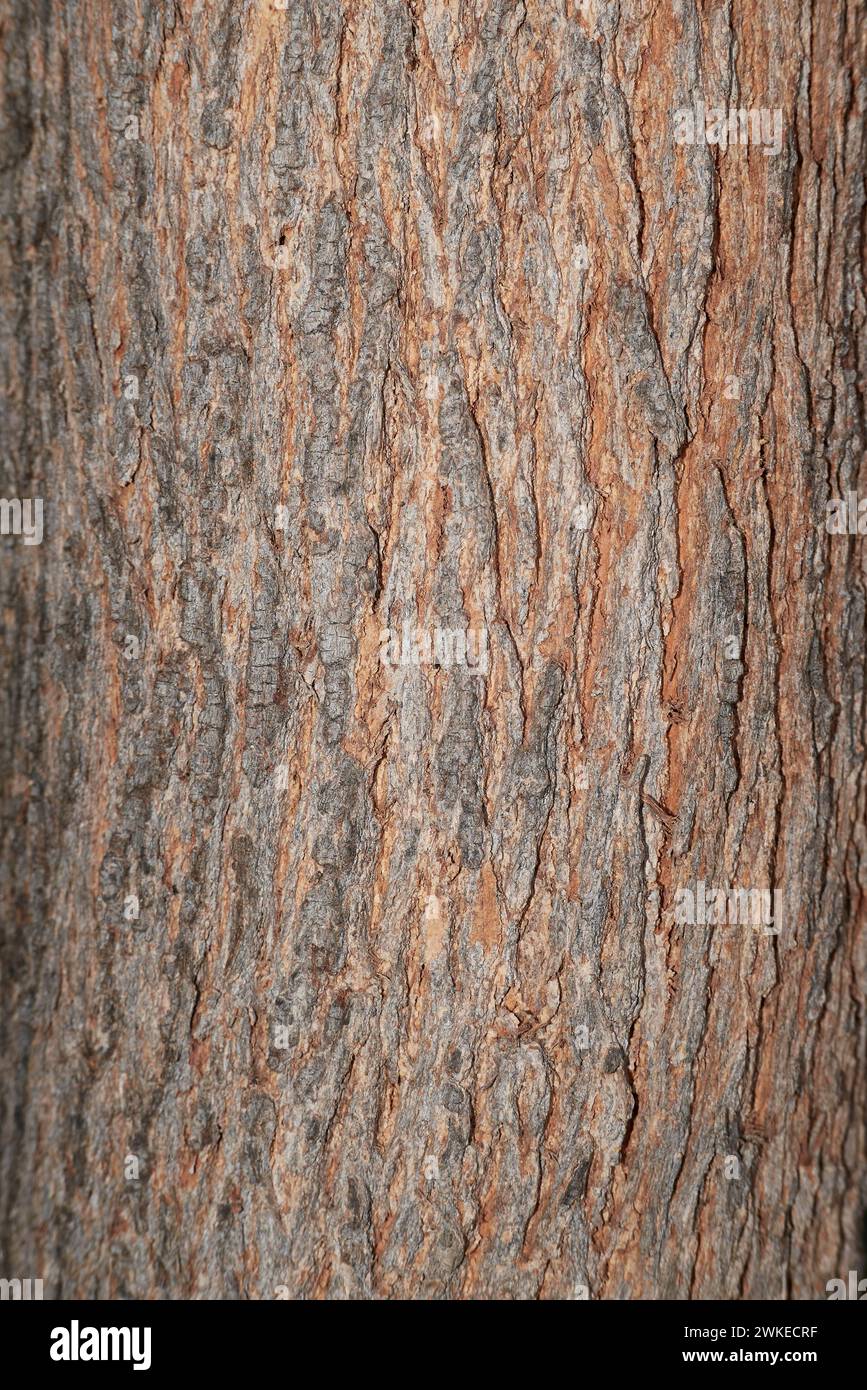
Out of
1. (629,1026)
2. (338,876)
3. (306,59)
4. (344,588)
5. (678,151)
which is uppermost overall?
(306,59)

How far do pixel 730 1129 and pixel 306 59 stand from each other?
151 centimetres

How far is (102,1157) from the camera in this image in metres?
1.37

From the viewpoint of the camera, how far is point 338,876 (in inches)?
53.4

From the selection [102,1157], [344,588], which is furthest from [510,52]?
[102,1157]

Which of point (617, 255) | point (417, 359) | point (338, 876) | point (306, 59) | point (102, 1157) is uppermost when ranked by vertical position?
point (306, 59)

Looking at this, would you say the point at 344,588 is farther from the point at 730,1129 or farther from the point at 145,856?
the point at 730,1129

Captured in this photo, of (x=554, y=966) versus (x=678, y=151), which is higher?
(x=678, y=151)

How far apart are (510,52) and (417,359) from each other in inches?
15.8

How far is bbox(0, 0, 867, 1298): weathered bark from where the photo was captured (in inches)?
51.4

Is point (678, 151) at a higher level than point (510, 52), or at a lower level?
lower

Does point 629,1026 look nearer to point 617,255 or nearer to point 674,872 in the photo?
point 674,872

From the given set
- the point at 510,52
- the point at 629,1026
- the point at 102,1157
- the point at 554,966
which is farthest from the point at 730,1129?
the point at 510,52

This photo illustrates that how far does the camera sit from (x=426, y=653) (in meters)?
1.34

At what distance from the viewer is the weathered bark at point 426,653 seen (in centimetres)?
131
